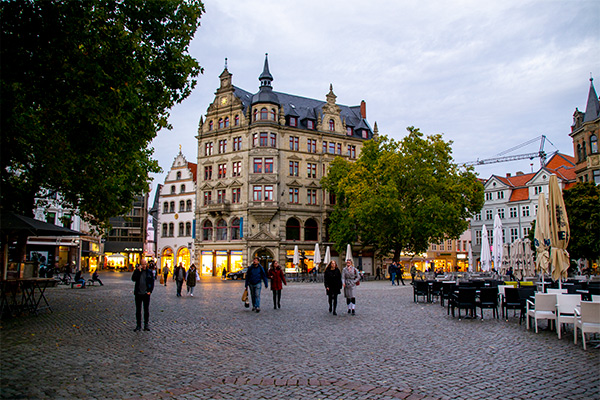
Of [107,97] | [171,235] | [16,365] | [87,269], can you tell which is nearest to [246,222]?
[171,235]

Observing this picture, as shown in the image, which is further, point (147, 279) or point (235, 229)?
point (235, 229)

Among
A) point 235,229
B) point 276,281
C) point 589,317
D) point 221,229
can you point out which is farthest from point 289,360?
point 221,229

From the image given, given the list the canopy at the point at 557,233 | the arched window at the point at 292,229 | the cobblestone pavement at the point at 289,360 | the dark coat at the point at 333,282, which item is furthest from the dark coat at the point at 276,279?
the arched window at the point at 292,229

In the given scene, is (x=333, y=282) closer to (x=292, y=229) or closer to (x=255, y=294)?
(x=255, y=294)

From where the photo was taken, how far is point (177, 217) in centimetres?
6488

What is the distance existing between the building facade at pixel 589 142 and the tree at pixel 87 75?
43641mm

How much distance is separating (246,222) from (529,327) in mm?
42470

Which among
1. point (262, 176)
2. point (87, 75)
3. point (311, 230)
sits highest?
point (262, 176)

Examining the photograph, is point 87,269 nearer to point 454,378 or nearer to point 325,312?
point 325,312

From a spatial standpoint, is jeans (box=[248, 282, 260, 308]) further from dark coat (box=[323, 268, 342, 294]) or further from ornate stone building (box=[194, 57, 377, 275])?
ornate stone building (box=[194, 57, 377, 275])

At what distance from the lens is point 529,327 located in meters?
12.3

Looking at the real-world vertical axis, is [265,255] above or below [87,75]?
below

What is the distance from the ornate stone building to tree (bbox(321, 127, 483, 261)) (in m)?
7.55

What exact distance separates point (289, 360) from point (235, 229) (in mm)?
46668
